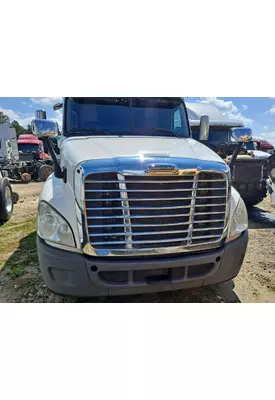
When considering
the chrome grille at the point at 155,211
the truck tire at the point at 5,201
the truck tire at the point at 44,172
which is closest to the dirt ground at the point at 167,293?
the truck tire at the point at 5,201

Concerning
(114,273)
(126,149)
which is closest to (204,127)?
(126,149)

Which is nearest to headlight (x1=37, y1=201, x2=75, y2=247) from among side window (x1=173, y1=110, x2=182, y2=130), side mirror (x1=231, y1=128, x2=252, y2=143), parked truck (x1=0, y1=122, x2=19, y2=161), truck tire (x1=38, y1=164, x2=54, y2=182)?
side window (x1=173, y1=110, x2=182, y2=130)

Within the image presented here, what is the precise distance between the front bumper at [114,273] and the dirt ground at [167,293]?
55 centimetres

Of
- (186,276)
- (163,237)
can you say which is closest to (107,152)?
(163,237)

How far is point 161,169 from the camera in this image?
2.32 m

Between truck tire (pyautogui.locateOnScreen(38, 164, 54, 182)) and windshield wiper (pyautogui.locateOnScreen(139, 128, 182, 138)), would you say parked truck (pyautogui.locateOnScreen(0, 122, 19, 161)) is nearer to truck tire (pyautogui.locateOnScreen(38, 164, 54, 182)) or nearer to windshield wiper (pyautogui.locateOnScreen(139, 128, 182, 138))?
truck tire (pyautogui.locateOnScreen(38, 164, 54, 182))

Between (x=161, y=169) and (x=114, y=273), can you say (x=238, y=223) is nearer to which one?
(x=161, y=169)

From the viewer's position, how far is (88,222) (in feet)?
7.55

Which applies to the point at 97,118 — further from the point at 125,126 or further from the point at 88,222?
the point at 88,222

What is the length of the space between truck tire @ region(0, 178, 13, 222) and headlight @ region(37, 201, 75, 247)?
12.7 ft

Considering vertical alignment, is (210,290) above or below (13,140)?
below

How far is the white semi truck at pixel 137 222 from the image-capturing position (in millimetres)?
2295

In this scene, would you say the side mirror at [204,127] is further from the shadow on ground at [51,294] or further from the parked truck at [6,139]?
the parked truck at [6,139]

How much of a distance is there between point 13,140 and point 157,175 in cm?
1248
